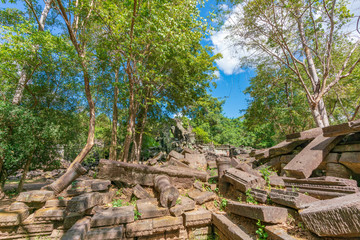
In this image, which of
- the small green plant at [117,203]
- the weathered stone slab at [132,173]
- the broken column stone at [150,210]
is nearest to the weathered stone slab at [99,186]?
the weathered stone slab at [132,173]

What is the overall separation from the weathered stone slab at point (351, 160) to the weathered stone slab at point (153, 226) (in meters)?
3.63

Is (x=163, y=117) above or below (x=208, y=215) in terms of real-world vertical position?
above

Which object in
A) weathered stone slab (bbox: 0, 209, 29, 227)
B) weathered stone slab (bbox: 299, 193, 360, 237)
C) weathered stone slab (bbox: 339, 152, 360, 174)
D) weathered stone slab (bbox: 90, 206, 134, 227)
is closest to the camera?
weathered stone slab (bbox: 299, 193, 360, 237)

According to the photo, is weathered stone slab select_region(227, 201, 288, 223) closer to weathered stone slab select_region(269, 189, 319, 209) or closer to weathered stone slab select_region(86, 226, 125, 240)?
weathered stone slab select_region(269, 189, 319, 209)

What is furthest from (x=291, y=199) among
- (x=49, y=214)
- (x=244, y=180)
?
(x=49, y=214)

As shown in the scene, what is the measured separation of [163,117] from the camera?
1101 centimetres

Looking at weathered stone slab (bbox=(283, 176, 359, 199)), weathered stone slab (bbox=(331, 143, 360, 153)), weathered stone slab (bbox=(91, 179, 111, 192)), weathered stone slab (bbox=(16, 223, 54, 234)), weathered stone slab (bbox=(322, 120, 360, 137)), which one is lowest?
weathered stone slab (bbox=(16, 223, 54, 234))

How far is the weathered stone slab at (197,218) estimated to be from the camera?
123 inches

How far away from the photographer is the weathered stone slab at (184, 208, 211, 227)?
312 centimetres

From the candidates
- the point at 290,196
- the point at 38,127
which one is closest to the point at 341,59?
the point at 290,196

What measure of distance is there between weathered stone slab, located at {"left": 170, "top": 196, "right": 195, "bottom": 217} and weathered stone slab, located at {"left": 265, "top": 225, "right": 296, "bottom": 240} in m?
1.61

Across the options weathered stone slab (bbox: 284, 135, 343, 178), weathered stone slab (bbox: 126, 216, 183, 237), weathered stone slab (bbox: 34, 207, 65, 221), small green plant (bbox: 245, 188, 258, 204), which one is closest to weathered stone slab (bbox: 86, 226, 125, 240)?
weathered stone slab (bbox: 126, 216, 183, 237)

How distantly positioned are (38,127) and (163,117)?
6786mm

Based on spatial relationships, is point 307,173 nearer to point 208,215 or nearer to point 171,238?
point 208,215
